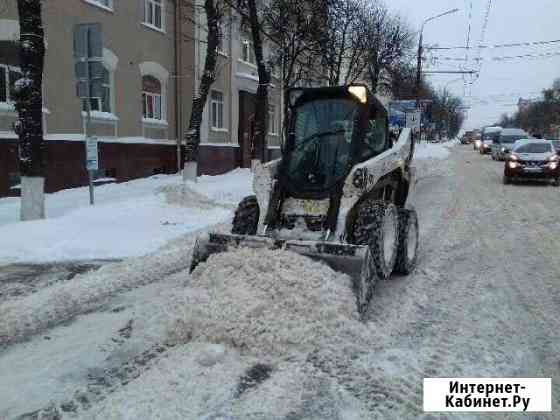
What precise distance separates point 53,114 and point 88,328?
10022 mm

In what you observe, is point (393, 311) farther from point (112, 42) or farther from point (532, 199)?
point (112, 42)

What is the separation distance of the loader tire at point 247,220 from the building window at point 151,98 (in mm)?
12518

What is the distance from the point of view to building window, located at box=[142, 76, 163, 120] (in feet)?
56.4

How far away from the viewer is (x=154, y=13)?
17.6 metres

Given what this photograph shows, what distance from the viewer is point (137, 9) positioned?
16.2 metres

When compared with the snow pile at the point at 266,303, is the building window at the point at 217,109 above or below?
above

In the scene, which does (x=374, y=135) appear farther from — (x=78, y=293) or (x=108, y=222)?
(x=108, y=222)

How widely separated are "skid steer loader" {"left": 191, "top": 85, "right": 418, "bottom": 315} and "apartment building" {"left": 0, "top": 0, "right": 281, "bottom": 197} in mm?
5071

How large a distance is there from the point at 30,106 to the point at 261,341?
657 centimetres

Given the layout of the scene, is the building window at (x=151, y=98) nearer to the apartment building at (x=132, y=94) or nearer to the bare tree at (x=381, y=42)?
the apartment building at (x=132, y=94)

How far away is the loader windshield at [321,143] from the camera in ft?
18.4

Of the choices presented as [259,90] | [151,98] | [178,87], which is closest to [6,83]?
[151,98]

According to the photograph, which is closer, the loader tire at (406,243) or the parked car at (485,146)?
the loader tire at (406,243)

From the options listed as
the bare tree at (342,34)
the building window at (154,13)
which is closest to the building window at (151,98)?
the building window at (154,13)
